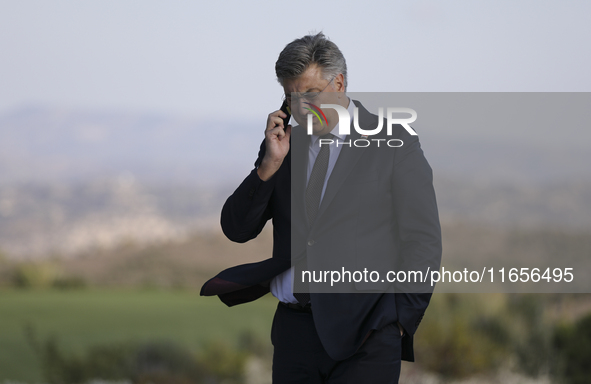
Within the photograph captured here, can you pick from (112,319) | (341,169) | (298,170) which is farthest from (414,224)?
(112,319)

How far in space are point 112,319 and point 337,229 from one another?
163 inches

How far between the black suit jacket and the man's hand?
0.13ft

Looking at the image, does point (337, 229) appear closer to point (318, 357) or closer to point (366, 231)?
point (366, 231)

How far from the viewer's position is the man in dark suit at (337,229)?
1807 millimetres

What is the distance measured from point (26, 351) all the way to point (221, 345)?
70.3 inches

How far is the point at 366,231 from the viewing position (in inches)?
72.3

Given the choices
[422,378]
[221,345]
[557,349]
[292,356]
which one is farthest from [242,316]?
[292,356]

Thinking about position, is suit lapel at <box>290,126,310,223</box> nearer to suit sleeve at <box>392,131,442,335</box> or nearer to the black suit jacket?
the black suit jacket

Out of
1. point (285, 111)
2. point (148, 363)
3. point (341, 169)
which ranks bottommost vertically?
point (148, 363)

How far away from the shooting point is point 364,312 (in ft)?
5.93

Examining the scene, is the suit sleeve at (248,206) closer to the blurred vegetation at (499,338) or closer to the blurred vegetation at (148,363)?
the blurred vegetation at (148,363)

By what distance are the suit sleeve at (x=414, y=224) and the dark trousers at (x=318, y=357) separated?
0.31 feet

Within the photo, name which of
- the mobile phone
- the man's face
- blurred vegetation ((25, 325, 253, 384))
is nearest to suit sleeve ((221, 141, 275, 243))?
the mobile phone

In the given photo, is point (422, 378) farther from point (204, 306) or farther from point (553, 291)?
point (204, 306)
